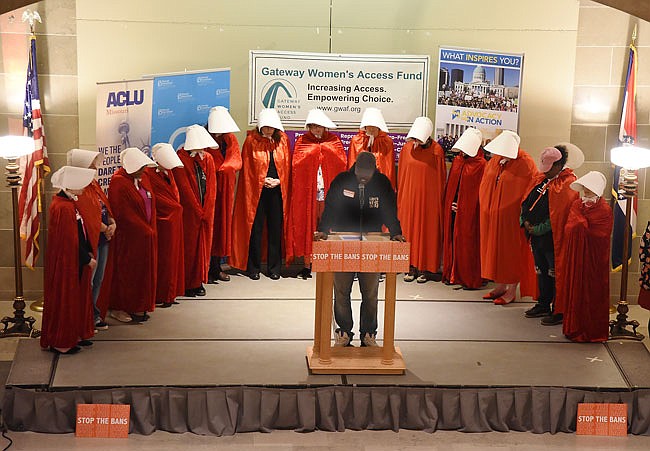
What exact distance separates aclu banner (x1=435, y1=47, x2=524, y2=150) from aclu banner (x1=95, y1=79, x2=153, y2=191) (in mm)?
2696

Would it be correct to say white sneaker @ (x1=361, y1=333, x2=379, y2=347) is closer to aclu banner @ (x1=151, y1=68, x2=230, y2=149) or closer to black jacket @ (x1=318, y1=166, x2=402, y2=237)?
black jacket @ (x1=318, y1=166, x2=402, y2=237)

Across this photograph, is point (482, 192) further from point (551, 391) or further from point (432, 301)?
point (551, 391)

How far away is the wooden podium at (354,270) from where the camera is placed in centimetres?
680

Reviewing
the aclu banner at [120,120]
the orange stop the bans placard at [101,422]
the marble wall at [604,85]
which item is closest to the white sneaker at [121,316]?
the aclu banner at [120,120]

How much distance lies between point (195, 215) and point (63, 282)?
1874 millimetres

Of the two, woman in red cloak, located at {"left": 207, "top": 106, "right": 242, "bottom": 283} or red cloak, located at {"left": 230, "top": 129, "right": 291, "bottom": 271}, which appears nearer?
woman in red cloak, located at {"left": 207, "top": 106, "right": 242, "bottom": 283}

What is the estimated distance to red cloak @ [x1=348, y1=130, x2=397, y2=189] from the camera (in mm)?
9531

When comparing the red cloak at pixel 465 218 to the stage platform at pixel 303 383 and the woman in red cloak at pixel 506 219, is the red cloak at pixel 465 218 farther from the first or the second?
the stage platform at pixel 303 383

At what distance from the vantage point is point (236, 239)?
9.59m

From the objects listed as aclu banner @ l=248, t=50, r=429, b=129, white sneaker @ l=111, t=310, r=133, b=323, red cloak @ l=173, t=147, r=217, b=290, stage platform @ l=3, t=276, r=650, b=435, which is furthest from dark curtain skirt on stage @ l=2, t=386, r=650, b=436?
aclu banner @ l=248, t=50, r=429, b=129

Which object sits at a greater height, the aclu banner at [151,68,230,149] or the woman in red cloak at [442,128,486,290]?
the aclu banner at [151,68,230,149]

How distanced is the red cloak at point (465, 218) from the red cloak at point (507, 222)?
0.75 ft

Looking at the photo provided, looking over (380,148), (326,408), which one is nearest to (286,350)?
(326,408)

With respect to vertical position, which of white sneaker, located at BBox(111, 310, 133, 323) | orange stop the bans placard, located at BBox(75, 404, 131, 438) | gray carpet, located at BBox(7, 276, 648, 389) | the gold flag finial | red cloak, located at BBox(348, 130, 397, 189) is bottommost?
orange stop the bans placard, located at BBox(75, 404, 131, 438)
